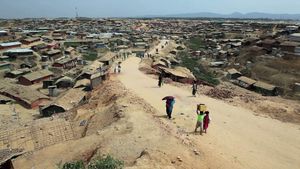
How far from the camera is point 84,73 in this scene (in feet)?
149

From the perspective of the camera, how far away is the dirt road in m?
15.0

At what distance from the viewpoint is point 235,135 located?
18.2 metres

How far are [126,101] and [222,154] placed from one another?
852 cm

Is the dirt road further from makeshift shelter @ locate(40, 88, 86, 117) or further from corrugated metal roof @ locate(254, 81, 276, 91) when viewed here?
corrugated metal roof @ locate(254, 81, 276, 91)

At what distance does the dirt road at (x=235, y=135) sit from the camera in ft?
49.1

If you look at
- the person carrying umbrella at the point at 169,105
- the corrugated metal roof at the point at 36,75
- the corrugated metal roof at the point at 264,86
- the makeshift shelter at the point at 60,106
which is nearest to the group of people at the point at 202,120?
the person carrying umbrella at the point at 169,105

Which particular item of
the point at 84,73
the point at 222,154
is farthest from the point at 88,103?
the point at 84,73

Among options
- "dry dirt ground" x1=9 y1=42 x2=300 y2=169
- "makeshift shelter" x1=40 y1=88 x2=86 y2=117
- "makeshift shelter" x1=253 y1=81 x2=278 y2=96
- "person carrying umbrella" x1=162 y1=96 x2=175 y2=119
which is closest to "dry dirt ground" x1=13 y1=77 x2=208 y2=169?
"dry dirt ground" x1=9 y1=42 x2=300 y2=169

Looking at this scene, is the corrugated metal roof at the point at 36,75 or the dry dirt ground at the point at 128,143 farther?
the corrugated metal roof at the point at 36,75

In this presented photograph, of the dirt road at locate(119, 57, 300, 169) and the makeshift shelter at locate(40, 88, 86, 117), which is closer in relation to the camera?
the dirt road at locate(119, 57, 300, 169)

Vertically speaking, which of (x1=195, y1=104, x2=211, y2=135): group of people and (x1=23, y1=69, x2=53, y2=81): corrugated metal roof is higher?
(x1=195, y1=104, x2=211, y2=135): group of people

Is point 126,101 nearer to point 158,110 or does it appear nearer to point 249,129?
point 158,110

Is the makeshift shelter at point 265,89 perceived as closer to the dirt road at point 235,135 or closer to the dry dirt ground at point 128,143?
the dirt road at point 235,135

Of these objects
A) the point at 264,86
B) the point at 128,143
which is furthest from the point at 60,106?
the point at 264,86
